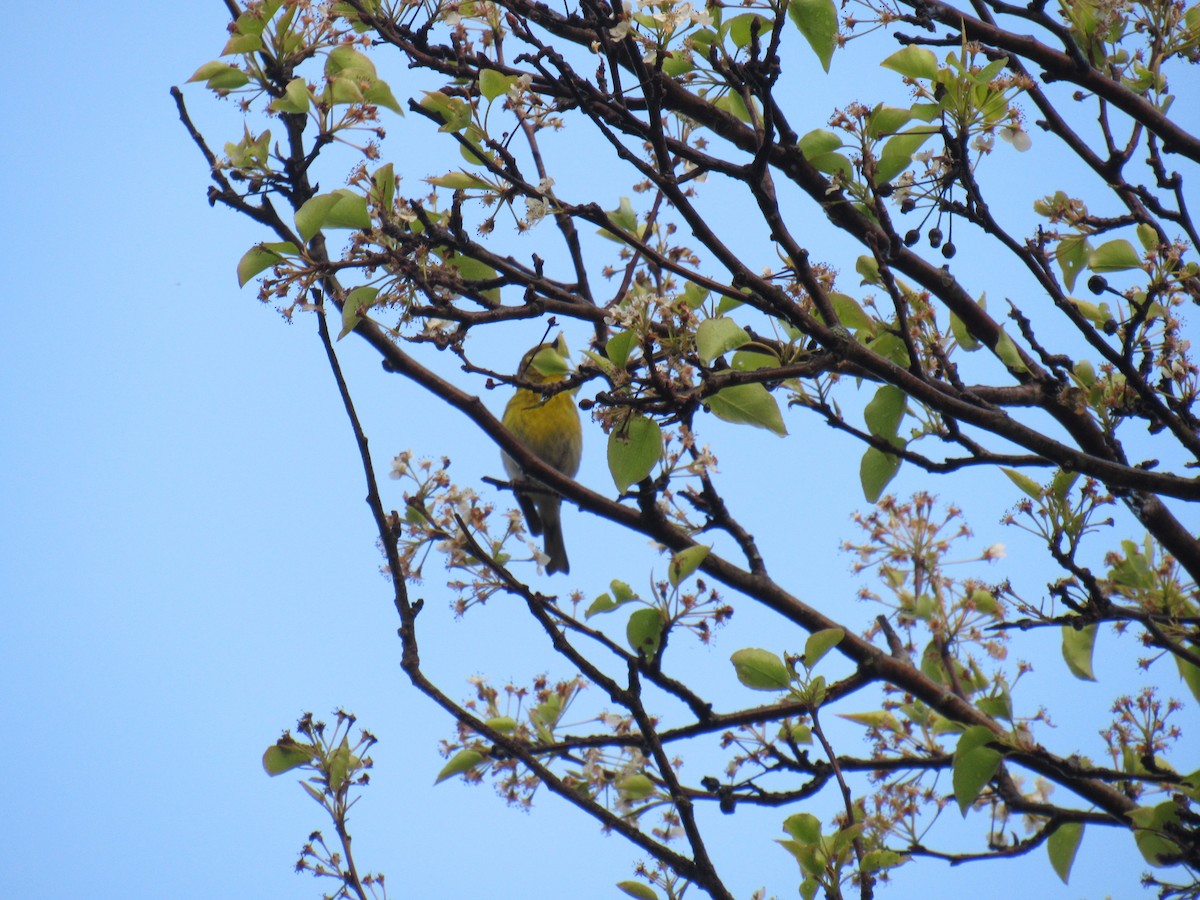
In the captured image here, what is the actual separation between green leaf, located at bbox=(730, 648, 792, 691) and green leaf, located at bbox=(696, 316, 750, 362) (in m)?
0.78

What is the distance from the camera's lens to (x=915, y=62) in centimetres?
202

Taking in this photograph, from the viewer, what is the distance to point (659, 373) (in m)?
1.78

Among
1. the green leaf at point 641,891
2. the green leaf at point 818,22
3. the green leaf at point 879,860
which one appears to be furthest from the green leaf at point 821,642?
the green leaf at point 818,22

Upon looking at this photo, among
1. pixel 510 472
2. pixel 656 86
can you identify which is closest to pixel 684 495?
pixel 656 86

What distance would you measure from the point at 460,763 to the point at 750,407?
1.44 metres

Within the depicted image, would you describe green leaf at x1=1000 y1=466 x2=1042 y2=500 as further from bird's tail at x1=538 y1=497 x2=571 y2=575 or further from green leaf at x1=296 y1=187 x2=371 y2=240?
bird's tail at x1=538 y1=497 x2=571 y2=575

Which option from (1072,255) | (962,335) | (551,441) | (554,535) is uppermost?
(551,441)

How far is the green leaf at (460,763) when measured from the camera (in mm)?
2812

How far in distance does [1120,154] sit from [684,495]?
1349 millimetres

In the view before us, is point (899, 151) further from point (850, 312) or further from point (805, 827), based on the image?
point (805, 827)

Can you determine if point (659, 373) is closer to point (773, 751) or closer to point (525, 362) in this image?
point (525, 362)

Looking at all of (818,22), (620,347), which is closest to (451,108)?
(620,347)

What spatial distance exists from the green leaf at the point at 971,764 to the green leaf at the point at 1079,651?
0.51m

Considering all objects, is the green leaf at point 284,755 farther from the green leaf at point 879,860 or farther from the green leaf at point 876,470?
the green leaf at point 876,470
